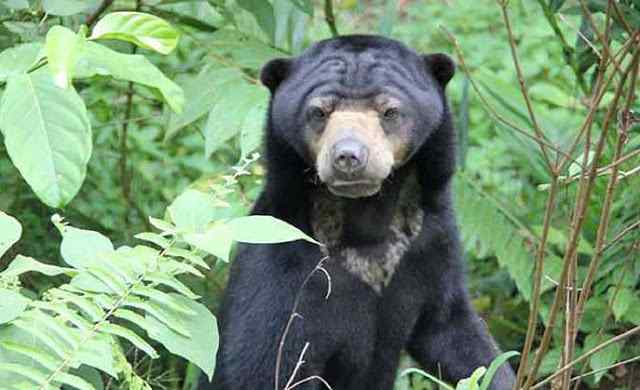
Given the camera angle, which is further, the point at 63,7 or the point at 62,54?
the point at 63,7

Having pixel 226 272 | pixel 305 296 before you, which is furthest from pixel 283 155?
pixel 226 272

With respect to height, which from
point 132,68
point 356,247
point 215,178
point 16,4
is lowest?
point 215,178

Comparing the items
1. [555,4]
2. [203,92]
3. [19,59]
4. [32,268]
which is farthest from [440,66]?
[32,268]

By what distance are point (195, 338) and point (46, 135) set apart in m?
0.64

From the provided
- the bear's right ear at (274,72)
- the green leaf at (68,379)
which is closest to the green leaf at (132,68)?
the green leaf at (68,379)

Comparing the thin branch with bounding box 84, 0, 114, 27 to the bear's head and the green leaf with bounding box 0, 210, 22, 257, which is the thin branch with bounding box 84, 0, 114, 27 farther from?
the green leaf with bounding box 0, 210, 22, 257

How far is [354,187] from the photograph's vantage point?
4.89m

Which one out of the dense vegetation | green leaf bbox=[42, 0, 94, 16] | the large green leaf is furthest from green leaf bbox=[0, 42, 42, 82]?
green leaf bbox=[42, 0, 94, 16]

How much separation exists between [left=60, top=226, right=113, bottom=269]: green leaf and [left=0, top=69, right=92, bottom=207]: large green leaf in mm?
103

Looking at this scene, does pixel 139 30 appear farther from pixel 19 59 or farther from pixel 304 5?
pixel 304 5

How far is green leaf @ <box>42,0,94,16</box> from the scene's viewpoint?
513 cm

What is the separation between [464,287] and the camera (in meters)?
5.46

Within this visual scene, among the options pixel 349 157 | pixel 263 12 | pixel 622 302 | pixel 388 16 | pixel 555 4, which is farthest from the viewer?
pixel 388 16

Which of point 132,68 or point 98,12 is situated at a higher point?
point 132,68
